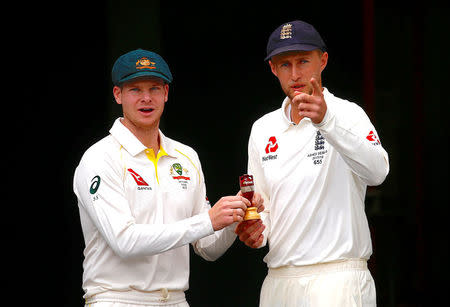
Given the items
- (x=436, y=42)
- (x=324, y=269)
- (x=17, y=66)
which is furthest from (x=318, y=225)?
(x=436, y=42)

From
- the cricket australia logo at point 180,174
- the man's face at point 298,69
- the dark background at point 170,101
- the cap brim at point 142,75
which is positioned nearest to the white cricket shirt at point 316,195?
the man's face at point 298,69

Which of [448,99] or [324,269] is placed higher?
[448,99]

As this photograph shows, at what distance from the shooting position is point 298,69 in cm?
351

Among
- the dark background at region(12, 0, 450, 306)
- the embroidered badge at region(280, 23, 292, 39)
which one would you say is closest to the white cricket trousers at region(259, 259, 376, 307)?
the embroidered badge at region(280, 23, 292, 39)

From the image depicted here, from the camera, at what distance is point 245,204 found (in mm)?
3393

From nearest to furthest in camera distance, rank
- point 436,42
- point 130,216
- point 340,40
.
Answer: point 130,216 < point 340,40 < point 436,42

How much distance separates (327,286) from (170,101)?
8.54 feet

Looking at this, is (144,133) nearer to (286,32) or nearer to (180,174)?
(180,174)

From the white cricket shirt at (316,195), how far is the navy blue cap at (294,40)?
9.2 inches

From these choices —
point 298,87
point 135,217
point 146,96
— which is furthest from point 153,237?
point 298,87

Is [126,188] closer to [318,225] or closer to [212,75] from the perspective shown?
[318,225]

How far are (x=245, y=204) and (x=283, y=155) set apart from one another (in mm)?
296

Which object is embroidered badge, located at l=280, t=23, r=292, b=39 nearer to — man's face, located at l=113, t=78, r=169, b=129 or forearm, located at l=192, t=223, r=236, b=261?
man's face, located at l=113, t=78, r=169, b=129

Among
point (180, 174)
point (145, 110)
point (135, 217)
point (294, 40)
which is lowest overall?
point (135, 217)
